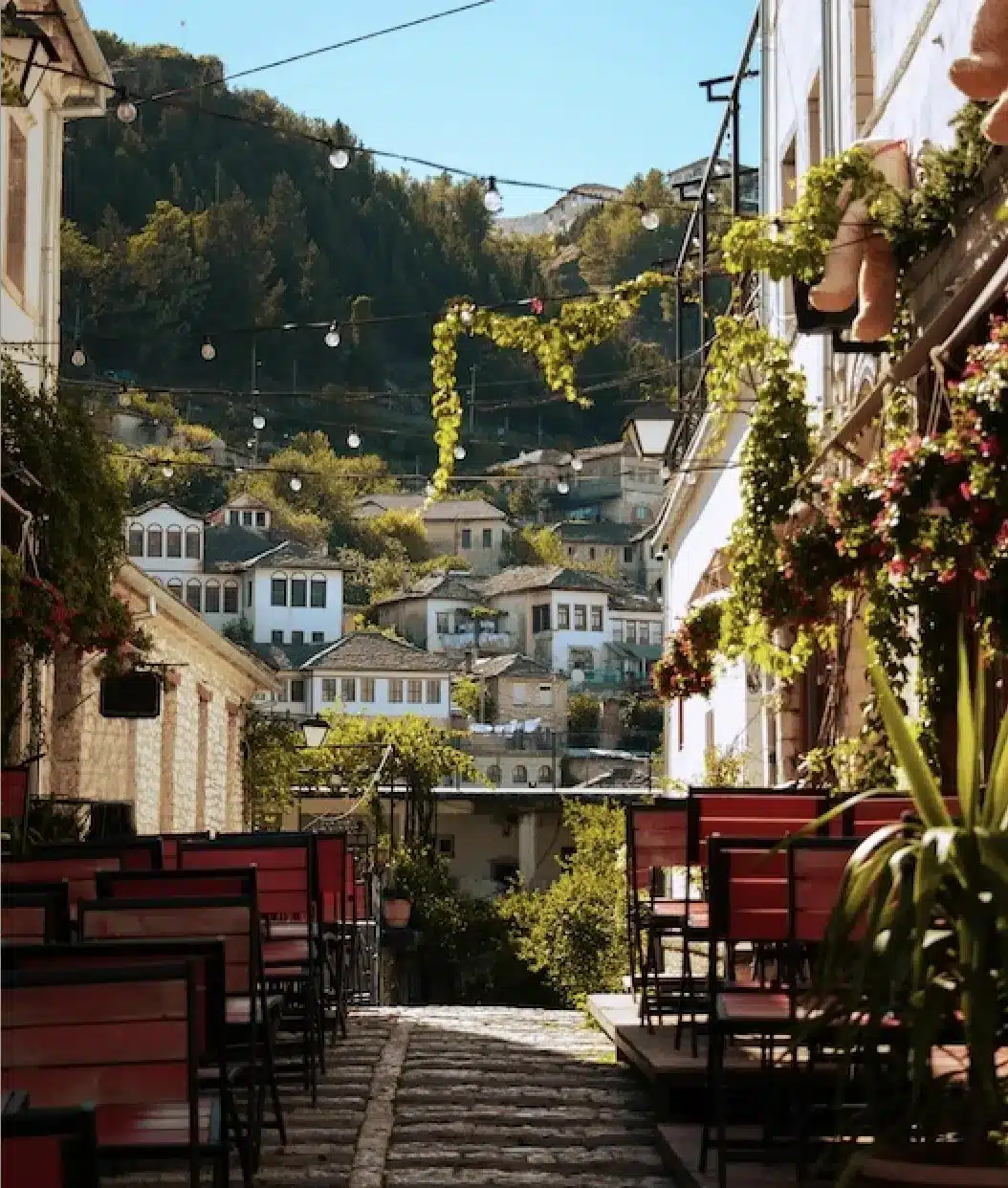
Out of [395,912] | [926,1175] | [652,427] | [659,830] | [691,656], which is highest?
[652,427]

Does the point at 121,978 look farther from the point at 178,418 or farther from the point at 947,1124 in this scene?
the point at 178,418

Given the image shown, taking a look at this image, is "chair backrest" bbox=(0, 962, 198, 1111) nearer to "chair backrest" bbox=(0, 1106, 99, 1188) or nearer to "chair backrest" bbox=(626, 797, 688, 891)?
"chair backrest" bbox=(0, 1106, 99, 1188)

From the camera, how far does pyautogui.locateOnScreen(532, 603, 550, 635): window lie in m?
103

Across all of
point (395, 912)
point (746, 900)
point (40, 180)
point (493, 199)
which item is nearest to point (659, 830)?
point (746, 900)

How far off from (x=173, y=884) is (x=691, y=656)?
25.6 ft

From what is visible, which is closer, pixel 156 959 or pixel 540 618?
pixel 156 959

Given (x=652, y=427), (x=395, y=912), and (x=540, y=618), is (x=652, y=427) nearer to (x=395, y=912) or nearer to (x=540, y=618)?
(x=395, y=912)

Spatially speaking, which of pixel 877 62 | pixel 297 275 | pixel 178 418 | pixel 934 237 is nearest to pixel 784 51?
pixel 877 62

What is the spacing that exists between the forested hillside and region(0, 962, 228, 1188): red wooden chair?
10704cm

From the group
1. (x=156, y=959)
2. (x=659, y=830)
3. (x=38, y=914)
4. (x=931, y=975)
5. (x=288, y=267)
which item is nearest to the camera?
(x=931, y=975)

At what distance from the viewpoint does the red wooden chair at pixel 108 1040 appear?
13.4ft

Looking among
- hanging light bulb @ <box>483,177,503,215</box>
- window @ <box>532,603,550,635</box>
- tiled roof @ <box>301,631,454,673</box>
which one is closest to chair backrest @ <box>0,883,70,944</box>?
hanging light bulb @ <box>483,177,503,215</box>

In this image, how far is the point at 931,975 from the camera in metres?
4.27

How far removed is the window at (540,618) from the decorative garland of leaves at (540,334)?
3596 inches
